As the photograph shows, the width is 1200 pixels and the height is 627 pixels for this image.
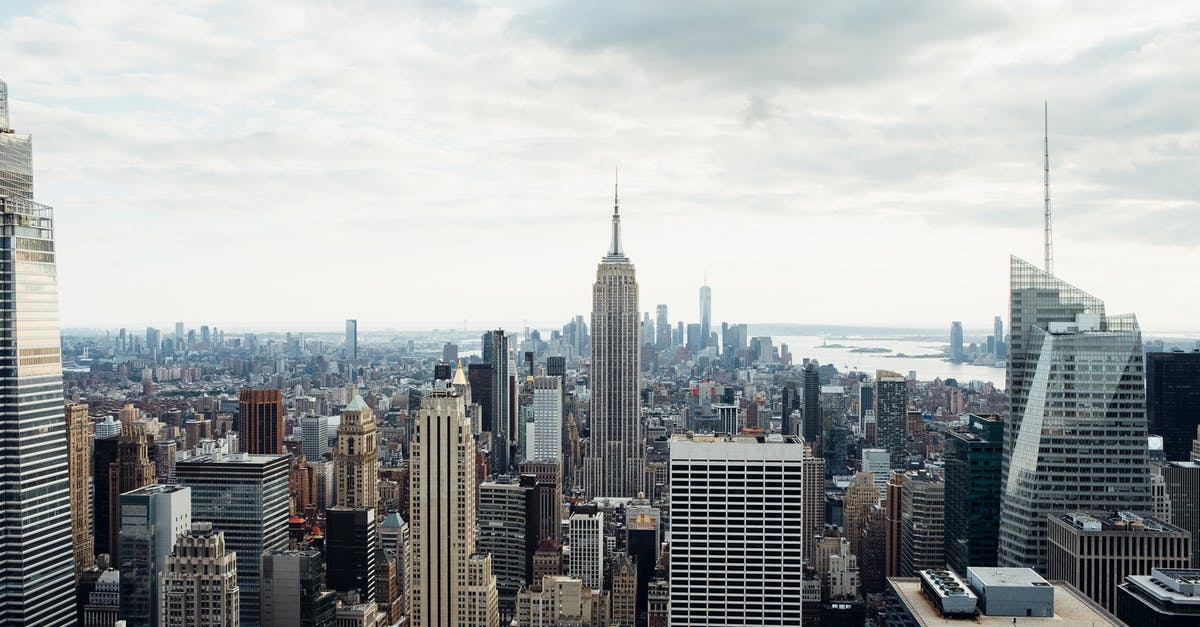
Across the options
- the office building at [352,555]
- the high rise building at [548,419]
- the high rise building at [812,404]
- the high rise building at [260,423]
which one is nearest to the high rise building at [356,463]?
the high rise building at [260,423]

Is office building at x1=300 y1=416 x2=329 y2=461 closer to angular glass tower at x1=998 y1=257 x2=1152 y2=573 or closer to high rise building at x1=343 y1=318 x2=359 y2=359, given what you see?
high rise building at x1=343 y1=318 x2=359 y2=359

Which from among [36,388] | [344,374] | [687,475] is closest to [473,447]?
[687,475]

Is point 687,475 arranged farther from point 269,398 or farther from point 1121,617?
point 269,398

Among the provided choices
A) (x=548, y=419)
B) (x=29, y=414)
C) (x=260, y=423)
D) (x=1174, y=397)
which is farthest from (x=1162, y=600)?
(x=548, y=419)

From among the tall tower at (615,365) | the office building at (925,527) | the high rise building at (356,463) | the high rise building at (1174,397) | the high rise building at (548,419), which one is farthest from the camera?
the tall tower at (615,365)

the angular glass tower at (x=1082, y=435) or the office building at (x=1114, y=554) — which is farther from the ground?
the angular glass tower at (x=1082, y=435)

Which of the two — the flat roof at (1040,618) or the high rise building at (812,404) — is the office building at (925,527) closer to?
the flat roof at (1040,618)

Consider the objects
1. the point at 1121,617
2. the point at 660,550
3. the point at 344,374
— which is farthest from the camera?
the point at 344,374
